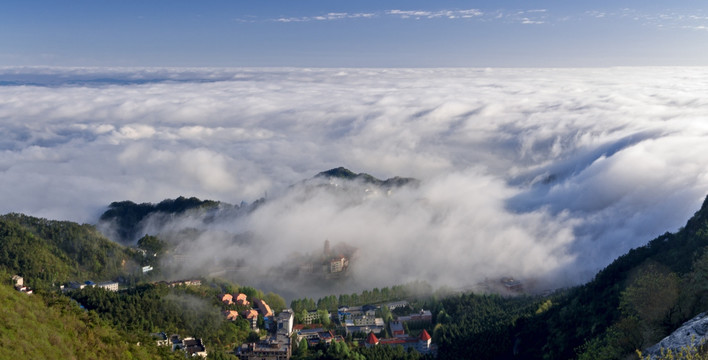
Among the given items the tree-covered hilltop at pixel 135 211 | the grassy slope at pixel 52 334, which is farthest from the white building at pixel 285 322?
the tree-covered hilltop at pixel 135 211

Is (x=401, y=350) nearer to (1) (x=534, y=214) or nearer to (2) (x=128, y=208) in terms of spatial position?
(1) (x=534, y=214)

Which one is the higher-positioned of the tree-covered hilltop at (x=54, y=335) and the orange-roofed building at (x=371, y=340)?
the tree-covered hilltop at (x=54, y=335)

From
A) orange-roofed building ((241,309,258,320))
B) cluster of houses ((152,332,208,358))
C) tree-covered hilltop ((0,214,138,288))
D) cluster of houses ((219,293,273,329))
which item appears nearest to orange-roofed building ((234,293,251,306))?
cluster of houses ((219,293,273,329))

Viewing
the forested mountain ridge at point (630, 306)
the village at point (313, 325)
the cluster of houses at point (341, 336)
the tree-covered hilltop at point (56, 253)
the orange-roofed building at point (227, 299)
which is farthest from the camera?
the tree-covered hilltop at point (56, 253)

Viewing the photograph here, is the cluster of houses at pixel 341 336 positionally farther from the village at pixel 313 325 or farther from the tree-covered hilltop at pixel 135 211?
the tree-covered hilltop at pixel 135 211

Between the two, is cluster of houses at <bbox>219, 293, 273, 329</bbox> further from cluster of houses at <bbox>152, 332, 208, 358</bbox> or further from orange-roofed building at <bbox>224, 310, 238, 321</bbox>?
cluster of houses at <bbox>152, 332, 208, 358</bbox>

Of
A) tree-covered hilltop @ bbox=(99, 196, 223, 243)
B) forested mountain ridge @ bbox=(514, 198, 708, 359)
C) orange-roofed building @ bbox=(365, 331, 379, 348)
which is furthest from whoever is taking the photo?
Result: tree-covered hilltop @ bbox=(99, 196, 223, 243)
